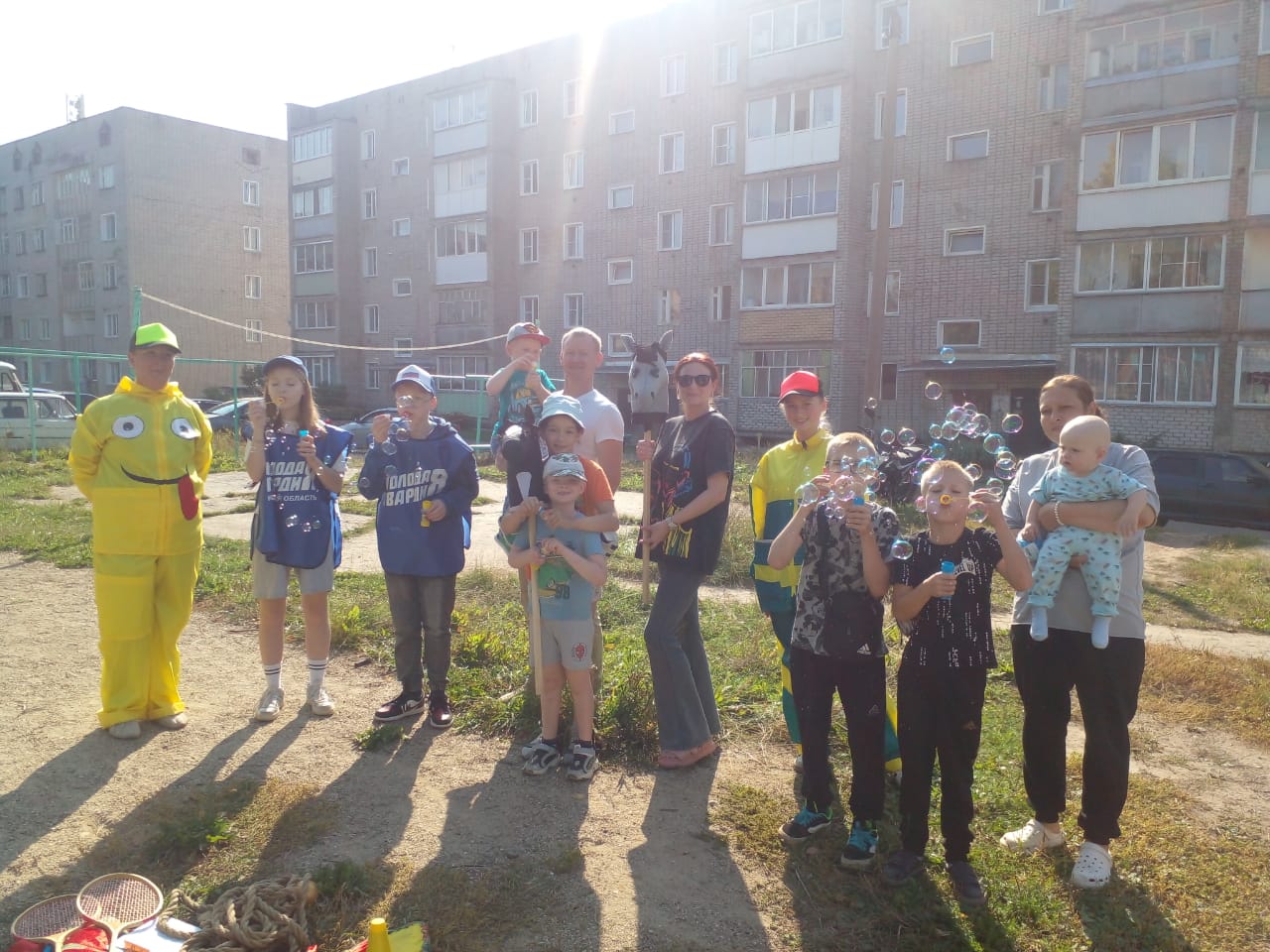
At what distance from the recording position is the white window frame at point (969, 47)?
2617cm

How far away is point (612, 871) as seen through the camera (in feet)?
11.4

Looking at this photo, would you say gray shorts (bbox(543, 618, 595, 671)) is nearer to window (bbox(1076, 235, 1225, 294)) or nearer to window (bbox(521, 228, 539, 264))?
window (bbox(1076, 235, 1225, 294))

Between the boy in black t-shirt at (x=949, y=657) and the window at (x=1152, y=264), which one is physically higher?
the window at (x=1152, y=264)

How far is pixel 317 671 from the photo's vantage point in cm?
510

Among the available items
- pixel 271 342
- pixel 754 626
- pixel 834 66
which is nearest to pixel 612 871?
pixel 754 626

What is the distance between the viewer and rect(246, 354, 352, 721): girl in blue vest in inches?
192

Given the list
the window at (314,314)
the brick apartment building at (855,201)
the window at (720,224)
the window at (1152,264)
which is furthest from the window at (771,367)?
the window at (314,314)

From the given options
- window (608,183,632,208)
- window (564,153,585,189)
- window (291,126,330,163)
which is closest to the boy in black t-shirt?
window (608,183,632,208)

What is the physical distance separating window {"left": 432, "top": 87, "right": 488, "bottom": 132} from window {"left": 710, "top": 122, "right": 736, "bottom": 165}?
10.9 metres

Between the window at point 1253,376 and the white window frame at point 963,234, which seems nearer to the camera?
the window at point 1253,376

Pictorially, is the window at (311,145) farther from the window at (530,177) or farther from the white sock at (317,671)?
the white sock at (317,671)

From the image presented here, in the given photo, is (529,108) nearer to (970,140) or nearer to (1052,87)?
(970,140)

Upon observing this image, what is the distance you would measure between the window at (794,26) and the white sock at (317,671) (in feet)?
93.6

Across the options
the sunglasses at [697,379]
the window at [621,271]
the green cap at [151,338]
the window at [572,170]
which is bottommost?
the sunglasses at [697,379]
